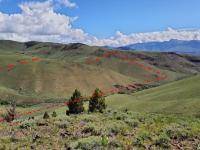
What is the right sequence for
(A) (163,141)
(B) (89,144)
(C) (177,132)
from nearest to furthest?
1. (B) (89,144)
2. (A) (163,141)
3. (C) (177,132)

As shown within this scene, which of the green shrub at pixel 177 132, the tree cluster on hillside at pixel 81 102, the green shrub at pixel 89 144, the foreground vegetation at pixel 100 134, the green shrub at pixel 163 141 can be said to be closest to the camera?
the green shrub at pixel 89 144

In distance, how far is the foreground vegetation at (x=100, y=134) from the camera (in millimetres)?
16453

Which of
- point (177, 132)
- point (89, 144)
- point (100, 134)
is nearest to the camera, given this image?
point (89, 144)

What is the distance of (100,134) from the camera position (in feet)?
59.4

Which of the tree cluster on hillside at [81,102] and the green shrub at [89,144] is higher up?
the green shrub at [89,144]

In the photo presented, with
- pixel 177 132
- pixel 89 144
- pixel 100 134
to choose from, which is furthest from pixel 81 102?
pixel 89 144

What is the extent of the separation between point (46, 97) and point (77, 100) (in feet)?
466

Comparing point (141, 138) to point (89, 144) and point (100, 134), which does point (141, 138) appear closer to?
point (100, 134)

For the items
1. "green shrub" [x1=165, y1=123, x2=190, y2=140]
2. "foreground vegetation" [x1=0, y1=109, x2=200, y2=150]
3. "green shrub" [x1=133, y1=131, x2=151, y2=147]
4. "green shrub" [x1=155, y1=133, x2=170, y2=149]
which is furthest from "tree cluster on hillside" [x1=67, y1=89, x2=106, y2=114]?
"green shrub" [x1=155, y1=133, x2=170, y2=149]

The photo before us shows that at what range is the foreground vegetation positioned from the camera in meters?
16.5

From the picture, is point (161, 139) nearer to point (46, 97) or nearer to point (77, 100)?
point (77, 100)

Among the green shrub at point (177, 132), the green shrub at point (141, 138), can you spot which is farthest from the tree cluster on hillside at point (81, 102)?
the green shrub at point (141, 138)

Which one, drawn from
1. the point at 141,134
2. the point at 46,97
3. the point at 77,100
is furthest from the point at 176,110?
the point at 46,97

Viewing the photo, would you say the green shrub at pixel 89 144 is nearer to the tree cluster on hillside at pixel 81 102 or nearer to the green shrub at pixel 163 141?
the green shrub at pixel 163 141
